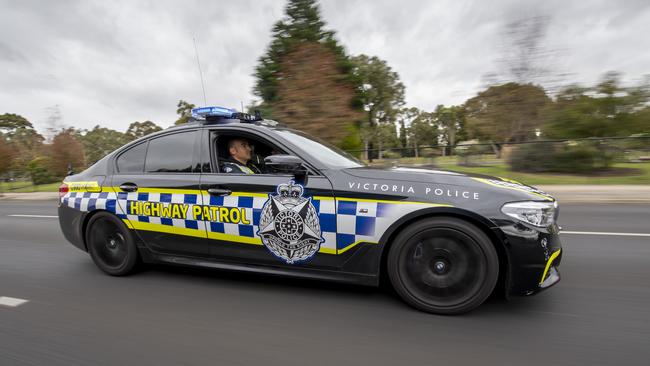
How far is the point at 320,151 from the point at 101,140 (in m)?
81.5

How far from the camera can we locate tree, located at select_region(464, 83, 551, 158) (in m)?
11.7

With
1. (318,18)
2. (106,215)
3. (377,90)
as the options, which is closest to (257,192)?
(106,215)

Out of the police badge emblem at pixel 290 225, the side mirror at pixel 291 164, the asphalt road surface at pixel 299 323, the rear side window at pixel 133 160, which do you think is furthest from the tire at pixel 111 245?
the side mirror at pixel 291 164

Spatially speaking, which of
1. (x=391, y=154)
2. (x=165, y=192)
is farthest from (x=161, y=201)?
(x=391, y=154)

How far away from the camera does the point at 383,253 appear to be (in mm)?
2834

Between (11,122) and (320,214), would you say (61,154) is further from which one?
(11,122)

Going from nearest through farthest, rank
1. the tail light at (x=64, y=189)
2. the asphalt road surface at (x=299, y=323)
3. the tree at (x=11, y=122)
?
the asphalt road surface at (x=299, y=323), the tail light at (x=64, y=189), the tree at (x=11, y=122)

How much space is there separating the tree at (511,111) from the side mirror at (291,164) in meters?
11.0

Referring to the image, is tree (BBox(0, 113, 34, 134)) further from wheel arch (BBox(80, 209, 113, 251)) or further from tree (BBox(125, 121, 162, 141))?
wheel arch (BBox(80, 209, 113, 251))

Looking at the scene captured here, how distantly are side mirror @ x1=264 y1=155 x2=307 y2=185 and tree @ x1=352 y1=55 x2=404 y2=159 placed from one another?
36660mm

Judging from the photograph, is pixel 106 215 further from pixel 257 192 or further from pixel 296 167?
pixel 296 167

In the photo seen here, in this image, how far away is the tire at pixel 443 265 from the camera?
258cm

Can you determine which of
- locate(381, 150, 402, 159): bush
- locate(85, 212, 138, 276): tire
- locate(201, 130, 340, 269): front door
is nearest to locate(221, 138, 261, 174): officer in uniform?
locate(201, 130, 340, 269): front door

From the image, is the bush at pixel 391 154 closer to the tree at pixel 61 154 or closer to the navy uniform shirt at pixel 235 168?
the navy uniform shirt at pixel 235 168
